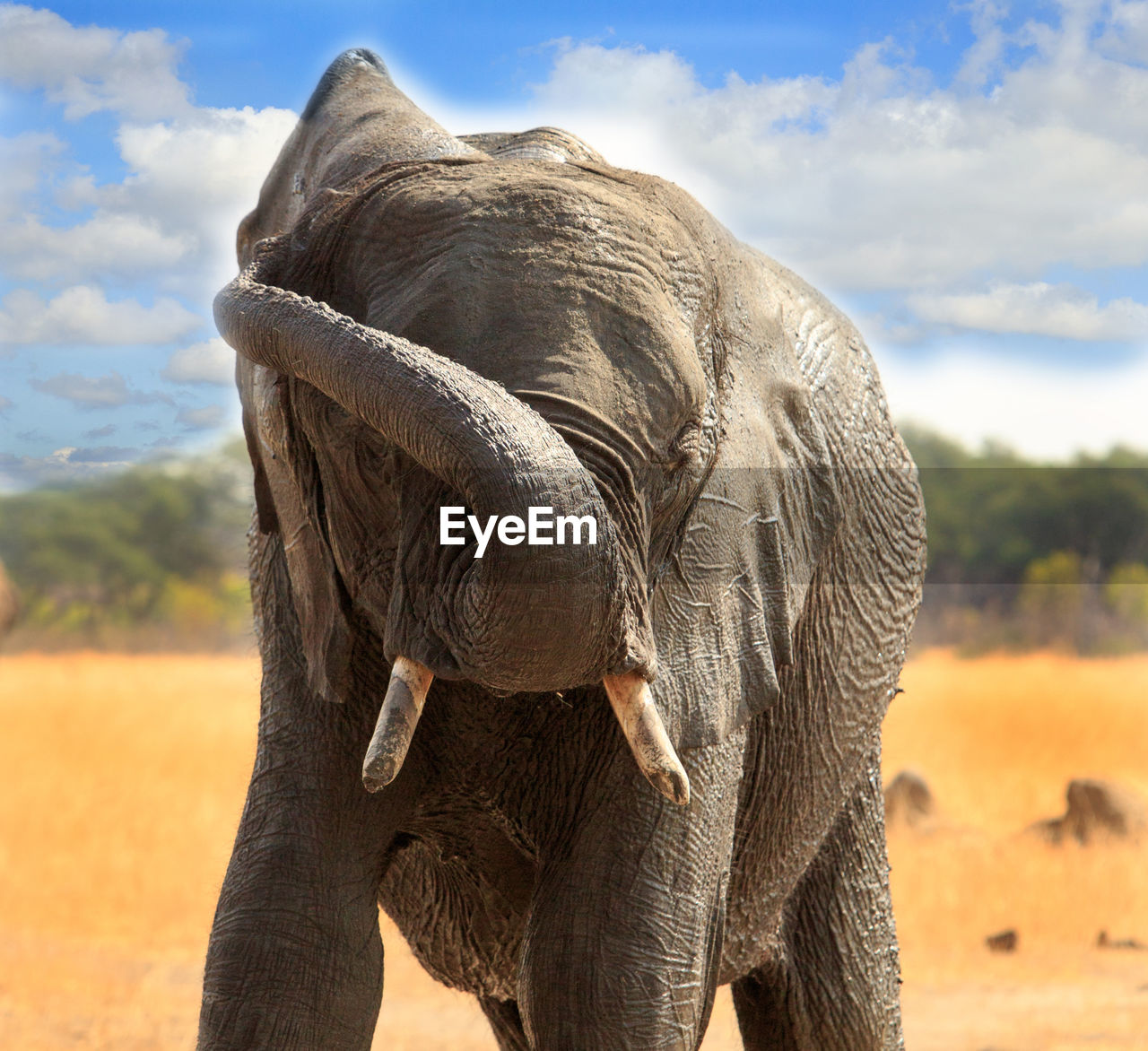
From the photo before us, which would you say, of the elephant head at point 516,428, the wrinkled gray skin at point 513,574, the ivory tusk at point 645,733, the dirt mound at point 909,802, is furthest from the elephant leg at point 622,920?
the dirt mound at point 909,802

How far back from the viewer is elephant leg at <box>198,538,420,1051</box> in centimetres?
210

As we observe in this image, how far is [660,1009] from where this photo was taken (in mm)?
2082

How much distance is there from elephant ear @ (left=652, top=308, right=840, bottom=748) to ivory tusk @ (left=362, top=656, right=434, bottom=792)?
36 centimetres

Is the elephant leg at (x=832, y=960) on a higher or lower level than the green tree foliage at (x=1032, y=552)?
lower

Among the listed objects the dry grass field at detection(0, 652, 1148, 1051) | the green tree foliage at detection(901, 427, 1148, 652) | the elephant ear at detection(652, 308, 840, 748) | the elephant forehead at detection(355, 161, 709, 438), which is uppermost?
the green tree foliage at detection(901, 427, 1148, 652)

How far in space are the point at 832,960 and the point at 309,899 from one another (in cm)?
129

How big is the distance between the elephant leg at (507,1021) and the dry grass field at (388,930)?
0.60 m

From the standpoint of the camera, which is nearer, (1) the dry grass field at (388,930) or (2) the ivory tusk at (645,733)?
(2) the ivory tusk at (645,733)

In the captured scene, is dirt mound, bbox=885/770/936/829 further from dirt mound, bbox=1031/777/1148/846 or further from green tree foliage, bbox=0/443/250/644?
green tree foliage, bbox=0/443/250/644

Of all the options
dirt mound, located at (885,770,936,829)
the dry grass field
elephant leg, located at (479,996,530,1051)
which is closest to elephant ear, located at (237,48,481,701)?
the dry grass field

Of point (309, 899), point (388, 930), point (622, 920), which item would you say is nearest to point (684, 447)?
point (622, 920)

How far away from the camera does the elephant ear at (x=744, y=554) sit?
6.75 feet

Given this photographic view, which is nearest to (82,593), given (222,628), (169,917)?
(222,628)

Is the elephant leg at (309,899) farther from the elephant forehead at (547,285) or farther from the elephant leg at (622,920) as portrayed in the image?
the elephant forehead at (547,285)
